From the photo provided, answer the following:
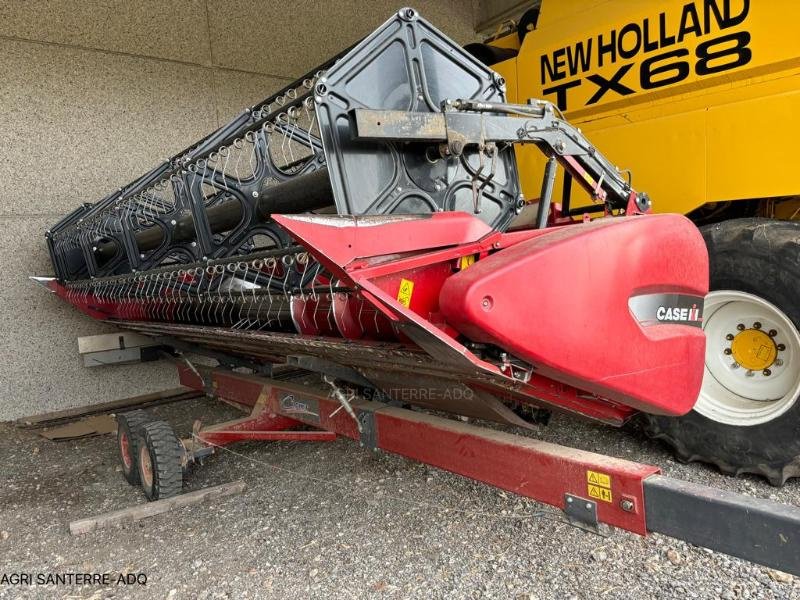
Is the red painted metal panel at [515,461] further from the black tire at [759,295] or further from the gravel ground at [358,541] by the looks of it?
the black tire at [759,295]

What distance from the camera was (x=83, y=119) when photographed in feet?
16.8

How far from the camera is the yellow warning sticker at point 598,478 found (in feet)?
5.41

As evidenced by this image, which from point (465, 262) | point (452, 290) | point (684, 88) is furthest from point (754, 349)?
point (452, 290)

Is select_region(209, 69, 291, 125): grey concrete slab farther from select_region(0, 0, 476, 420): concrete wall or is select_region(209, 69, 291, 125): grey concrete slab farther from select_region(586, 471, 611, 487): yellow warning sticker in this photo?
select_region(586, 471, 611, 487): yellow warning sticker

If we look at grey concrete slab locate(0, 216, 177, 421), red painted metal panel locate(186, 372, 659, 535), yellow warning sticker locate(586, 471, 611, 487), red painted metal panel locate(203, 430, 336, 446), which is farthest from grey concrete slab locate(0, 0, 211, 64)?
yellow warning sticker locate(586, 471, 611, 487)

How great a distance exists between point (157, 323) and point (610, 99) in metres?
2.95

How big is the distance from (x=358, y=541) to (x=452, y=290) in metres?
1.43

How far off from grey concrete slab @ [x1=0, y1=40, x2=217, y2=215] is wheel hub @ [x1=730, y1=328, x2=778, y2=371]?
187 inches

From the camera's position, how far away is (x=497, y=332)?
147cm

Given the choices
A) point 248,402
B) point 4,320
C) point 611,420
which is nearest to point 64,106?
point 4,320

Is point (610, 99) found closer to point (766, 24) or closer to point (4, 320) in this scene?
point (766, 24)

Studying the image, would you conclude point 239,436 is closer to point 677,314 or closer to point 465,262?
point 465,262

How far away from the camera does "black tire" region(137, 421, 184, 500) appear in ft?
9.76

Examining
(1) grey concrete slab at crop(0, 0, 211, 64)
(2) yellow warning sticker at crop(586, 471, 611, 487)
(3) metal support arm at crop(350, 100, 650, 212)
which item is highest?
(1) grey concrete slab at crop(0, 0, 211, 64)
